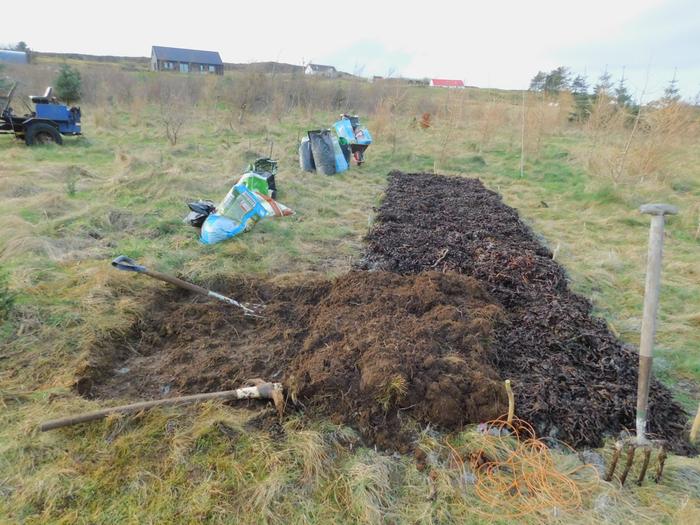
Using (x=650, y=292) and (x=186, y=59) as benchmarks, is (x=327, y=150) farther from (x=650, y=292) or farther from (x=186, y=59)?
(x=186, y=59)

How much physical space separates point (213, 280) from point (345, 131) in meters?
7.42

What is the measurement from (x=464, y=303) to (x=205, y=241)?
3.19 metres

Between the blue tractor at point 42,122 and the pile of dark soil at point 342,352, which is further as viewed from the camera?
the blue tractor at point 42,122

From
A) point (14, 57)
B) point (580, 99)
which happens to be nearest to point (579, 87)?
point (580, 99)

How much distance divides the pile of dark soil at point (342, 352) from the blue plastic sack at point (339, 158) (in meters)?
6.26

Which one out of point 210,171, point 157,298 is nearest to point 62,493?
point 157,298

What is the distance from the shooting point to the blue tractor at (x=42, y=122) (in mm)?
10328

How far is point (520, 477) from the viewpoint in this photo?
7.23ft

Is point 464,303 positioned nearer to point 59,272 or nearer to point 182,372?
point 182,372

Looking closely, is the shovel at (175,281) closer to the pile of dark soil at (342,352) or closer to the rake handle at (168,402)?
the pile of dark soil at (342,352)

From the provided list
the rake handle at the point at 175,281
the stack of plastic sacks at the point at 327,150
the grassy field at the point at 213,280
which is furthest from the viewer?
the stack of plastic sacks at the point at 327,150

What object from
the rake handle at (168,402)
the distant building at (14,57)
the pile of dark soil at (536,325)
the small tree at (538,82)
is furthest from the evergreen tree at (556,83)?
the distant building at (14,57)

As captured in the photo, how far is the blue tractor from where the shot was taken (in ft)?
33.9

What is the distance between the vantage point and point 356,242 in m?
5.83
